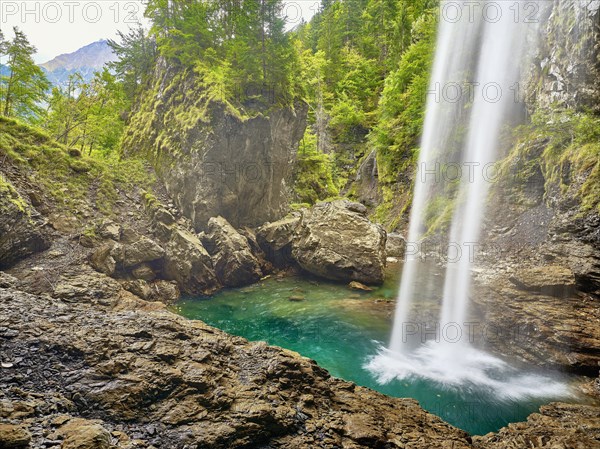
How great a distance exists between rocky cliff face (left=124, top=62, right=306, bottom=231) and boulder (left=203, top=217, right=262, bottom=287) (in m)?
1.14

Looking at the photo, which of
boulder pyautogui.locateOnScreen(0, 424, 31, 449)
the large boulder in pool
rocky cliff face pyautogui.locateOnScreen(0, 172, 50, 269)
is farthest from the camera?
the large boulder in pool

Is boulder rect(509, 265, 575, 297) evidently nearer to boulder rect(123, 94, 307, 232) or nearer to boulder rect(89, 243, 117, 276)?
boulder rect(123, 94, 307, 232)

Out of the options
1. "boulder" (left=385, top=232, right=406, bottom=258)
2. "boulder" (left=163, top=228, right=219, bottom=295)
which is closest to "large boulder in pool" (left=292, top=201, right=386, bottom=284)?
"boulder" (left=385, top=232, right=406, bottom=258)

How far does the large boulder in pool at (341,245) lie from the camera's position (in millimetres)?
17547

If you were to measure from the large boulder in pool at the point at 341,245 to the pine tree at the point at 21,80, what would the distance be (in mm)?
17754

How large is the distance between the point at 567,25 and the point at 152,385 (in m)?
22.7

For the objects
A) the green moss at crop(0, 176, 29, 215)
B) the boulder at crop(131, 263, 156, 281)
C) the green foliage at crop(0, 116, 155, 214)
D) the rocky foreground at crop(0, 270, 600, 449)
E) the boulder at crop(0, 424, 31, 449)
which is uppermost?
the green foliage at crop(0, 116, 155, 214)

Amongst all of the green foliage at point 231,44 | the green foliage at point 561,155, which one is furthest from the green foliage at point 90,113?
the green foliage at point 561,155

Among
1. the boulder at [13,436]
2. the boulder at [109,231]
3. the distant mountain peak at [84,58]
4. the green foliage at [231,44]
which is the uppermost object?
the distant mountain peak at [84,58]

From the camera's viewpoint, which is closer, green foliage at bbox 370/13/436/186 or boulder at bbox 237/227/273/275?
boulder at bbox 237/227/273/275

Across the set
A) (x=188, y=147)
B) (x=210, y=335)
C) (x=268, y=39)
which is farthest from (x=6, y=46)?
(x=210, y=335)

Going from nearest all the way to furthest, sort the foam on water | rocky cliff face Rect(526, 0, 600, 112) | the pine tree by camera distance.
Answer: the foam on water < rocky cliff face Rect(526, 0, 600, 112) < the pine tree

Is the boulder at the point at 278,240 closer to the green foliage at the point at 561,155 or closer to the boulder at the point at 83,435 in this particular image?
the green foliage at the point at 561,155

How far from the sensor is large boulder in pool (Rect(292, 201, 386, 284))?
17547 millimetres
